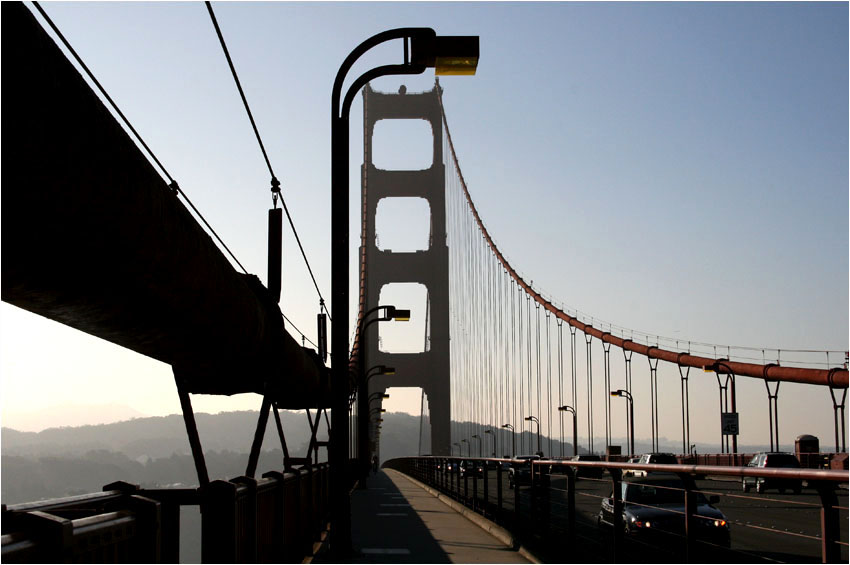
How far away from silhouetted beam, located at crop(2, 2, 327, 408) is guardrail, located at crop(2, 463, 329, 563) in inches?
35.1

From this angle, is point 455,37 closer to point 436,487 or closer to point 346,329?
point 346,329

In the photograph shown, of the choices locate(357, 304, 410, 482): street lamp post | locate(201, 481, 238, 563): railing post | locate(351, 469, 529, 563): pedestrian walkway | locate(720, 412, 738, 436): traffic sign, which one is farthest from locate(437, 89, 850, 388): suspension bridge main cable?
locate(201, 481, 238, 563): railing post

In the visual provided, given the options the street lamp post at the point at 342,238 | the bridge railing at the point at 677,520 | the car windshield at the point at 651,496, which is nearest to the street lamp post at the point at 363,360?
the bridge railing at the point at 677,520

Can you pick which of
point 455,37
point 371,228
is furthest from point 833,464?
point 371,228

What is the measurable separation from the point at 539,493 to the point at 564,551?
5.11 ft

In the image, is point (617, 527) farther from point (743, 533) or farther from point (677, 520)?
point (743, 533)

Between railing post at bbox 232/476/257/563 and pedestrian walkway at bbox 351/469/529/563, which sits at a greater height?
railing post at bbox 232/476/257/563

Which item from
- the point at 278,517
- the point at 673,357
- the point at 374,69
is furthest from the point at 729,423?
the point at 278,517

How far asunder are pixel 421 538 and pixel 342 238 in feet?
15.2

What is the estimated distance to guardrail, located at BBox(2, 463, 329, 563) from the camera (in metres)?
3.85

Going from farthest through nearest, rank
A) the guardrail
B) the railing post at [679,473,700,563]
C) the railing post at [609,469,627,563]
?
1. the railing post at [609,469,627,563]
2. the railing post at [679,473,700,563]
3. the guardrail

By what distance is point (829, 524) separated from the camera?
194 inches

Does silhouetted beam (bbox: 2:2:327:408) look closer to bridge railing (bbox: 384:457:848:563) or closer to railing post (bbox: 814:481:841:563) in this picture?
bridge railing (bbox: 384:457:848:563)

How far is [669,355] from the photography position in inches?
2343
